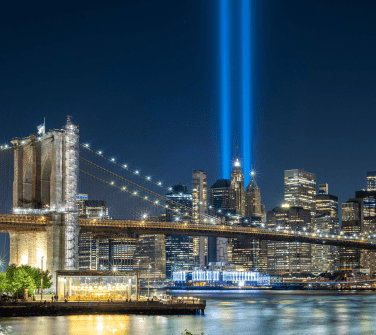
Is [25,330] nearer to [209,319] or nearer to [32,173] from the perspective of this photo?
[209,319]

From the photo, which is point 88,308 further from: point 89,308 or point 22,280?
point 22,280

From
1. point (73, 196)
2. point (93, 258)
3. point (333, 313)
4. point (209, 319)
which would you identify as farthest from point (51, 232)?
point (93, 258)

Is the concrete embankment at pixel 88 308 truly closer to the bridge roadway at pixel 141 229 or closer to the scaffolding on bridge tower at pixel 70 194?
the scaffolding on bridge tower at pixel 70 194

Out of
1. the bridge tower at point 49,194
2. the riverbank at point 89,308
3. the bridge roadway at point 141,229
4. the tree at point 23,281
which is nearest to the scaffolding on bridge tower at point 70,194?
the bridge tower at point 49,194

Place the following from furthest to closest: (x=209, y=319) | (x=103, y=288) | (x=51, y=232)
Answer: (x=51, y=232)
(x=103, y=288)
(x=209, y=319)

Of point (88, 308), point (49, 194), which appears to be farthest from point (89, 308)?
point (49, 194)

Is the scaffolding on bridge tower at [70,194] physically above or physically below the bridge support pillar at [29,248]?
above
